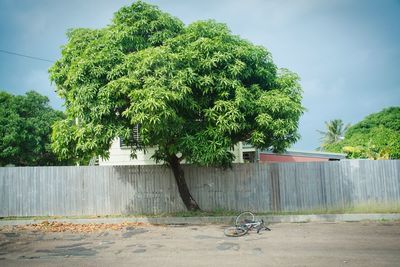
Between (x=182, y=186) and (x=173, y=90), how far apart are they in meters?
4.94

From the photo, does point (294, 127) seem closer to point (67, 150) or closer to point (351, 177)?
point (351, 177)

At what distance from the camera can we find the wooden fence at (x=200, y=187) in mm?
13539

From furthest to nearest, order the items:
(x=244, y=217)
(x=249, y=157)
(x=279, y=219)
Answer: (x=249, y=157), (x=279, y=219), (x=244, y=217)

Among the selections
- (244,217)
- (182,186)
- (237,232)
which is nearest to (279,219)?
(244,217)

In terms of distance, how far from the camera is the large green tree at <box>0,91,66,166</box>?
24875 millimetres

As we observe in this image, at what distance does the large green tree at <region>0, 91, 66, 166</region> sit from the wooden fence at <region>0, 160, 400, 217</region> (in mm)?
12476

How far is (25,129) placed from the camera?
Result: 2622cm

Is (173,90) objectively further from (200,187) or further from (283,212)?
(283,212)

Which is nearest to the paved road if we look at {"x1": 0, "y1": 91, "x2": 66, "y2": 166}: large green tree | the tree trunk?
the tree trunk

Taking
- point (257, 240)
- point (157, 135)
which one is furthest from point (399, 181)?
point (157, 135)

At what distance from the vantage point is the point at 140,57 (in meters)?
10.4

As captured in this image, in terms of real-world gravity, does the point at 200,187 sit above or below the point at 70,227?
above

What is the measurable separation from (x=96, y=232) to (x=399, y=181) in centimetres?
1194

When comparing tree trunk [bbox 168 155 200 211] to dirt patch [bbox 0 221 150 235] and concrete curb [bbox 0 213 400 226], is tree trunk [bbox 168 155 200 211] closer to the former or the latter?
concrete curb [bbox 0 213 400 226]
